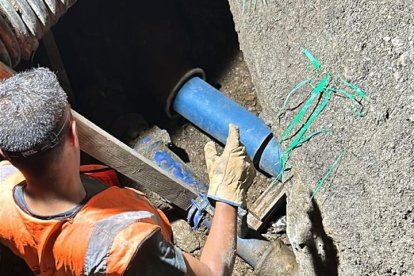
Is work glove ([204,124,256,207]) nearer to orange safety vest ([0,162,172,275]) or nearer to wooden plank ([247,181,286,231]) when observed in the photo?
orange safety vest ([0,162,172,275])

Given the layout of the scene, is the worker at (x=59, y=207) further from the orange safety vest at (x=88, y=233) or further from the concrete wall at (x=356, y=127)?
the concrete wall at (x=356, y=127)

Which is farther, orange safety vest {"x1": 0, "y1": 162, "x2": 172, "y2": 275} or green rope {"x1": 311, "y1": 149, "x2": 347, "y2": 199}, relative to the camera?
green rope {"x1": 311, "y1": 149, "x2": 347, "y2": 199}

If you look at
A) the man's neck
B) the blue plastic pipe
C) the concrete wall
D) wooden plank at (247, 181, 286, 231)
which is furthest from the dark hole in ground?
the man's neck

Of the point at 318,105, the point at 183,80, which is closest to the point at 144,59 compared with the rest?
the point at 183,80

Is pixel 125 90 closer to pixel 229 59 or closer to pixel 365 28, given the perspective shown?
pixel 229 59

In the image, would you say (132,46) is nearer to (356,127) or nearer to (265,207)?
(265,207)

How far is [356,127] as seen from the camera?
1606mm

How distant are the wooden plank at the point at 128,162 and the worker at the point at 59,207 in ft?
1.21

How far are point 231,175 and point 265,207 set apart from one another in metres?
0.74

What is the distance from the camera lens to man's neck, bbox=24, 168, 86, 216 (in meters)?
1.43

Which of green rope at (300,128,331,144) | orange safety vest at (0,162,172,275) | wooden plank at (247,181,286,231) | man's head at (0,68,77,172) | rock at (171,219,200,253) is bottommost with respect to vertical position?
rock at (171,219,200,253)

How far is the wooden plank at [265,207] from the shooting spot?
2.60m

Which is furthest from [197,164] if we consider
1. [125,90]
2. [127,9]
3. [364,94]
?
[364,94]

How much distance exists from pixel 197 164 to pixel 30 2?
125cm
